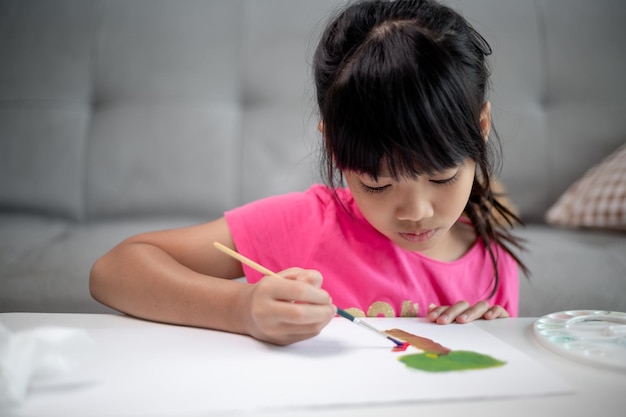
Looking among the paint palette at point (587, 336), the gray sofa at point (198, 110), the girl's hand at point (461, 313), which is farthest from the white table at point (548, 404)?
the gray sofa at point (198, 110)

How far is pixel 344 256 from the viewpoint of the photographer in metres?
0.81

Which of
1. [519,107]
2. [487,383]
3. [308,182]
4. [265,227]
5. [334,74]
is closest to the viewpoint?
[487,383]

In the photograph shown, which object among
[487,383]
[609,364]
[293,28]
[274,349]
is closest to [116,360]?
[274,349]

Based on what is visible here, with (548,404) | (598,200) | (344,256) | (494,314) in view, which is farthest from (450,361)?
(598,200)

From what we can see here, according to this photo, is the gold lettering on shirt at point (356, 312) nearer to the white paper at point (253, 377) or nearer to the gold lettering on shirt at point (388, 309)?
the gold lettering on shirt at point (388, 309)

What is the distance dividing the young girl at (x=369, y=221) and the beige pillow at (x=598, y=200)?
1.96 feet

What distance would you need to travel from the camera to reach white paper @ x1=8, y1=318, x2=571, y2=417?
417 millimetres

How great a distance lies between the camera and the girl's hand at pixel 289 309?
52cm

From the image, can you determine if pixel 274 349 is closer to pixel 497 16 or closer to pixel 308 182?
pixel 308 182

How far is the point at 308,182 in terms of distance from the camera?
4.55ft

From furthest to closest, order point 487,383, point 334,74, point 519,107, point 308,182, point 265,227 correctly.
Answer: point 519,107, point 308,182, point 265,227, point 334,74, point 487,383

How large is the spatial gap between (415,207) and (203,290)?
9.8 inches

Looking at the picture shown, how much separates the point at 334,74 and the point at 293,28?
868 millimetres

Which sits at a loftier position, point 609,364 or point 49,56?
point 49,56
